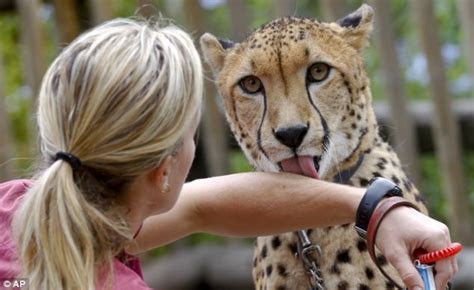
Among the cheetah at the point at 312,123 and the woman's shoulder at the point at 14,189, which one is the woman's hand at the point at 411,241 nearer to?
the cheetah at the point at 312,123

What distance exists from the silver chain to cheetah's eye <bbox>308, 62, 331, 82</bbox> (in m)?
0.42

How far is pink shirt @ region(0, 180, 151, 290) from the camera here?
6.53ft

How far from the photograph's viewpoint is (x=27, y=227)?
75.7 inches

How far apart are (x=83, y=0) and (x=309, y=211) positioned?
4.40 m

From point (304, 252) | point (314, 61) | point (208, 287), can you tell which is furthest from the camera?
point (208, 287)

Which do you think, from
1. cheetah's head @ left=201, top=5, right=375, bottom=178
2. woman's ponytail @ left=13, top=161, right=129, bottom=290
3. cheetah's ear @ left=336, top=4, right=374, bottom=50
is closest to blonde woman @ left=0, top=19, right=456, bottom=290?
woman's ponytail @ left=13, top=161, right=129, bottom=290

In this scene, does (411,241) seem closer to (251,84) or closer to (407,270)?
(407,270)

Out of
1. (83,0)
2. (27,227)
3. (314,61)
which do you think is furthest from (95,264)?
(83,0)

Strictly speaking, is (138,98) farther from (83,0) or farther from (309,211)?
(83,0)

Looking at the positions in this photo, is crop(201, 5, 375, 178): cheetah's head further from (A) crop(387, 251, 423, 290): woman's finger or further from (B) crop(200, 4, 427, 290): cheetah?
(A) crop(387, 251, 423, 290): woman's finger

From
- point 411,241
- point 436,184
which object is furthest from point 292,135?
point 436,184

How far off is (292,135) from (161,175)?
728 millimetres

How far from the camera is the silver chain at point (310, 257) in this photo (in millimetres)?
2641

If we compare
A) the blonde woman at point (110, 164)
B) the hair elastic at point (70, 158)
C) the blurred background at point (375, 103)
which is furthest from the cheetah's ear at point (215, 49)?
the hair elastic at point (70, 158)
